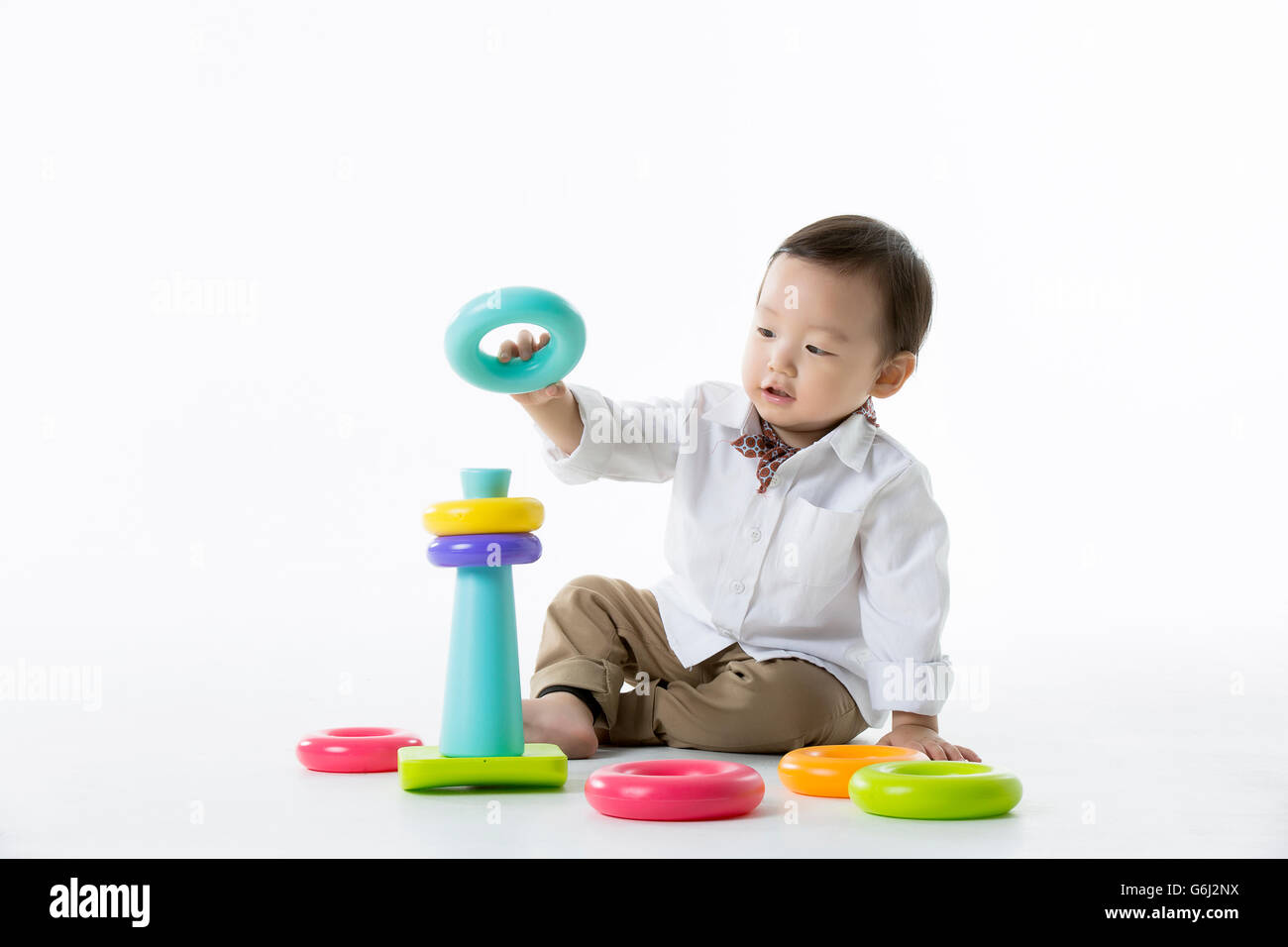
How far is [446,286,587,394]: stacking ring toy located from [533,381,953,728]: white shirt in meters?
0.23

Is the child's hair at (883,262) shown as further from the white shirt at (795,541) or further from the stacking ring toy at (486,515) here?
the stacking ring toy at (486,515)

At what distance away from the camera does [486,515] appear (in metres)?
1.46

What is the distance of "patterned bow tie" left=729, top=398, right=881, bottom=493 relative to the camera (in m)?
1.91

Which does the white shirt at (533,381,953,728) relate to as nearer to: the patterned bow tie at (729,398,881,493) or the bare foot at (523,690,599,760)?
the patterned bow tie at (729,398,881,493)

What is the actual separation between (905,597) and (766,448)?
0.30m

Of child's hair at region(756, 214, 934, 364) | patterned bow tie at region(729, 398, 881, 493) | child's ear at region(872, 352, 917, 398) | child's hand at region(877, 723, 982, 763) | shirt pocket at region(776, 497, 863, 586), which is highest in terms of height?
child's hair at region(756, 214, 934, 364)

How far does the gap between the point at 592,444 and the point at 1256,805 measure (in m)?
0.97

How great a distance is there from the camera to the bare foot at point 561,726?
171cm

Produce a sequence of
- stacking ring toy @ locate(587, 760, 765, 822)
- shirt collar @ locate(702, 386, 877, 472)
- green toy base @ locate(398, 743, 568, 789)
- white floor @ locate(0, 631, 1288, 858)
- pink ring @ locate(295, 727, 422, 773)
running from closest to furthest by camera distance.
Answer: white floor @ locate(0, 631, 1288, 858), stacking ring toy @ locate(587, 760, 765, 822), green toy base @ locate(398, 743, 568, 789), pink ring @ locate(295, 727, 422, 773), shirt collar @ locate(702, 386, 877, 472)

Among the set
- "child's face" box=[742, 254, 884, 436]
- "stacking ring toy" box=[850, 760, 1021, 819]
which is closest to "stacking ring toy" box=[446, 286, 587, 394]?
"child's face" box=[742, 254, 884, 436]

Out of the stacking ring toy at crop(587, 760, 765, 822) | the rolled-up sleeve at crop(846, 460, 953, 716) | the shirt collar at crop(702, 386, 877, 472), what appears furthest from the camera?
the shirt collar at crop(702, 386, 877, 472)

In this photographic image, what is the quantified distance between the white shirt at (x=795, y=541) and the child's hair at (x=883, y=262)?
0.48 ft
